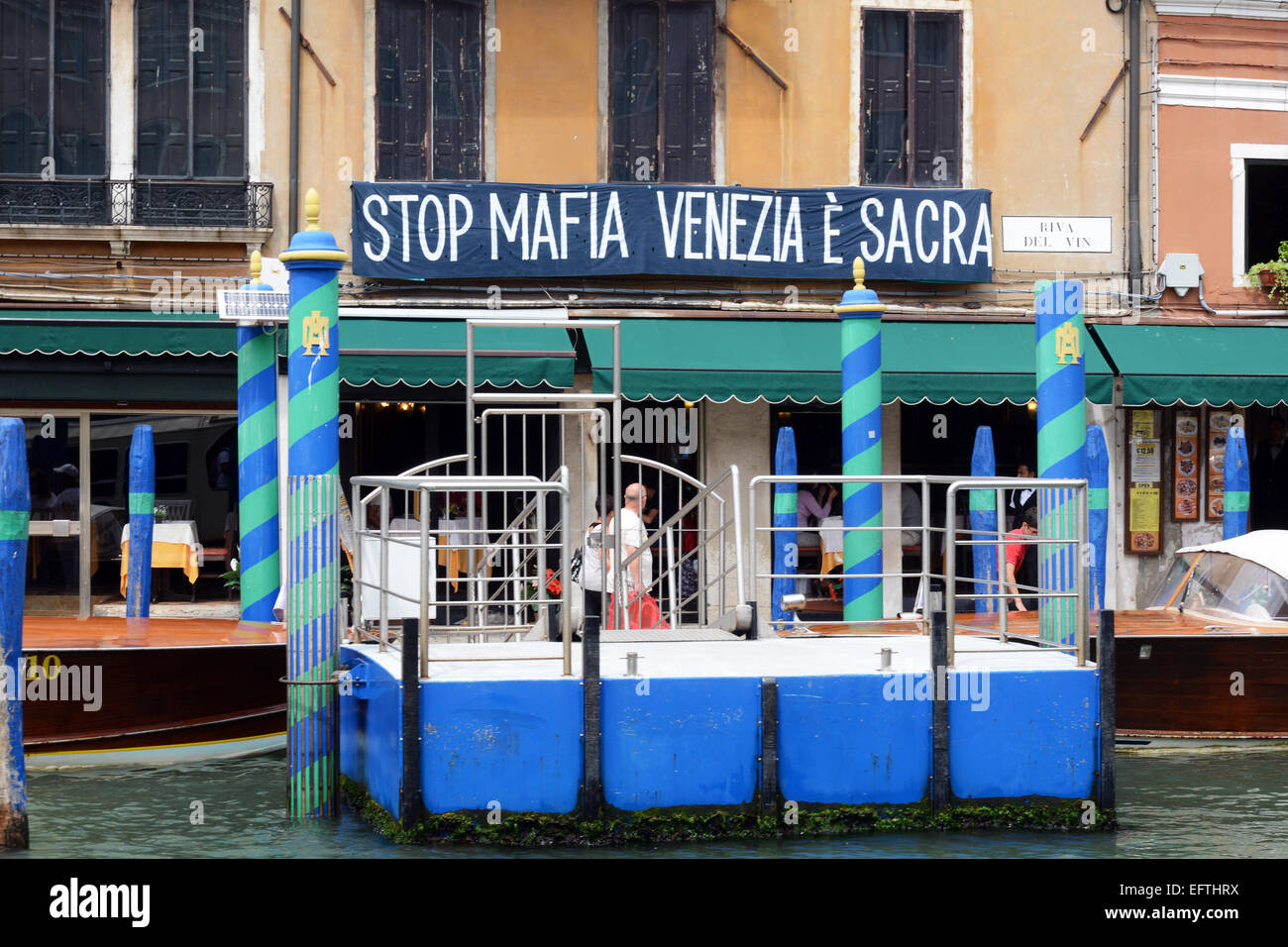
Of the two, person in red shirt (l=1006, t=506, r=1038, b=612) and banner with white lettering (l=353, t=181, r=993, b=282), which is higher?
banner with white lettering (l=353, t=181, r=993, b=282)

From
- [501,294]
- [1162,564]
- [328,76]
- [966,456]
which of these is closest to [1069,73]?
[966,456]

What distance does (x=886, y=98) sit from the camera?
61.4 ft

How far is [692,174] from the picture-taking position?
722 inches

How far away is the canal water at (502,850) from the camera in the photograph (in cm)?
960

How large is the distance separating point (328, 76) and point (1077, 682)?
36.5ft

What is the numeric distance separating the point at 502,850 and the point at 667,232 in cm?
985

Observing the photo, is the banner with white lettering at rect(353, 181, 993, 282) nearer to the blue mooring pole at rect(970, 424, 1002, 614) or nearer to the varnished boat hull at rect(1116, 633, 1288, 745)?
the blue mooring pole at rect(970, 424, 1002, 614)

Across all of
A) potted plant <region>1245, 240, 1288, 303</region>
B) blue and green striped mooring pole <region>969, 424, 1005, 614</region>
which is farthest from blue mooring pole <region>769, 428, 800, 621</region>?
potted plant <region>1245, 240, 1288, 303</region>

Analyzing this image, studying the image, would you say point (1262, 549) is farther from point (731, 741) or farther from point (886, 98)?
point (886, 98)

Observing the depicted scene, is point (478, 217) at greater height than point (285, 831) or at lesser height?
greater

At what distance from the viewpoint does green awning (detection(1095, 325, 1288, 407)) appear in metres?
17.7

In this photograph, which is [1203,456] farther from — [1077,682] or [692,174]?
[1077,682]

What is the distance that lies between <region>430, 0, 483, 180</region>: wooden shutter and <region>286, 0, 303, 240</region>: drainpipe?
4.62 ft
